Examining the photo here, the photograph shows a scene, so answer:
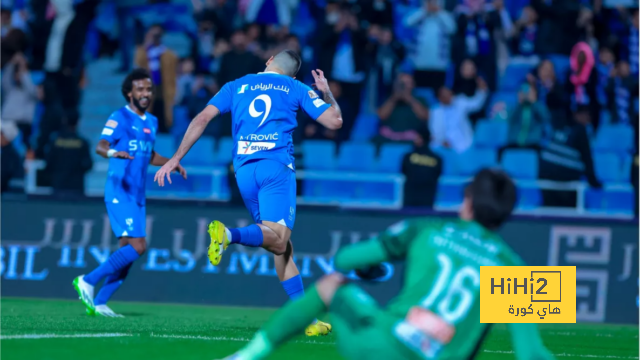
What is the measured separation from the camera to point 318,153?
16031 millimetres

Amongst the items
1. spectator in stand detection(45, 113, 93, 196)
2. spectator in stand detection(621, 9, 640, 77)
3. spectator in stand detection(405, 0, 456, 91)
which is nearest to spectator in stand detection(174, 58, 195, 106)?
spectator in stand detection(45, 113, 93, 196)

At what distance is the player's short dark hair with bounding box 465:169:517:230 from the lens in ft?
14.5

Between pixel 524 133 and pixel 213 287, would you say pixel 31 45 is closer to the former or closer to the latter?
pixel 213 287

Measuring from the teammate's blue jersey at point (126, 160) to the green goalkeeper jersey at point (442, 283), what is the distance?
6.10 meters

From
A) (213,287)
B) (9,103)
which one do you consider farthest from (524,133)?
(9,103)

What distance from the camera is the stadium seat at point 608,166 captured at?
16406 mm

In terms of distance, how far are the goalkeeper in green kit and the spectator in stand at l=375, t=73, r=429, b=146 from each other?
11.6 m

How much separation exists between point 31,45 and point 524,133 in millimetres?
9330

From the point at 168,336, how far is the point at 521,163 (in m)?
9.43

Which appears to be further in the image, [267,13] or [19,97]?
[267,13]

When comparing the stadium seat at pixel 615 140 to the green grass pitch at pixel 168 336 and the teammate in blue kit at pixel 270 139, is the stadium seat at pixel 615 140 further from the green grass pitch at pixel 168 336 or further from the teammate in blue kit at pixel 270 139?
the teammate in blue kit at pixel 270 139

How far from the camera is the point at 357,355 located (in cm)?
437

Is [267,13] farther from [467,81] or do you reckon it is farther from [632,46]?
[632,46]

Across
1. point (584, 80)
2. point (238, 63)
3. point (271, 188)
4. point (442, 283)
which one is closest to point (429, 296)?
point (442, 283)
